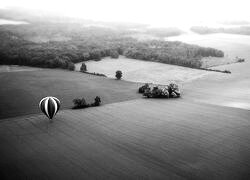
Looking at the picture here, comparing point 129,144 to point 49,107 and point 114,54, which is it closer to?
point 49,107

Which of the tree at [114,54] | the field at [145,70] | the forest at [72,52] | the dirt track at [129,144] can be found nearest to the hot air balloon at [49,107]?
the dirt track at [129,144]

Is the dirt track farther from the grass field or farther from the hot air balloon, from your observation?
the grass field

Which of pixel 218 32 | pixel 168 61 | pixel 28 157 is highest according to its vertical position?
pixel 218 32

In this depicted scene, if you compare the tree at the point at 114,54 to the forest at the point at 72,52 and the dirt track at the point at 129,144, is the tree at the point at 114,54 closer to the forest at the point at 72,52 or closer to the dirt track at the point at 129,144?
the forest at the point at 72,52

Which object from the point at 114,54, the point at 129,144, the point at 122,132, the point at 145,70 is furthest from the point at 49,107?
the point at 114,54

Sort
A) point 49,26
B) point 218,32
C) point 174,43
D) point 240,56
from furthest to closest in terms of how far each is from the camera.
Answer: point 49,26
point 218,32
point 174,43
point 240,56

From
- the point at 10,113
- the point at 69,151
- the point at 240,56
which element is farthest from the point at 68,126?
the point at 240,56

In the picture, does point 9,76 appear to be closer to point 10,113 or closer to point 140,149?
point 10,113
